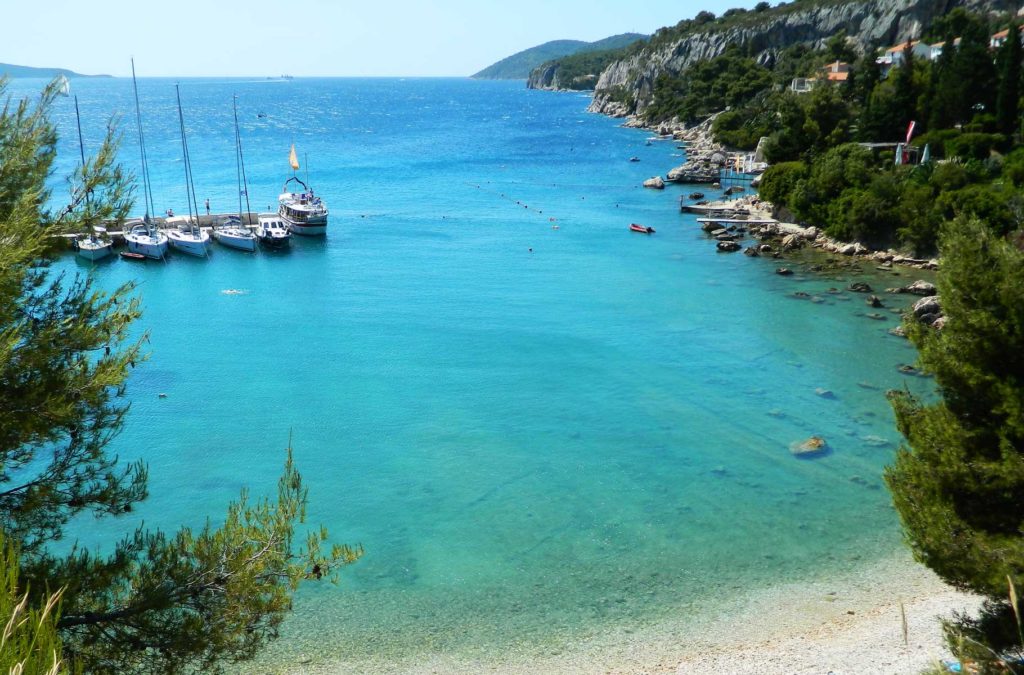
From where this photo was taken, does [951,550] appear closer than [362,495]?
Yes

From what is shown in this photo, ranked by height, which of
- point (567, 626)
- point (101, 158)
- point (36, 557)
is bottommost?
point (567, 626)

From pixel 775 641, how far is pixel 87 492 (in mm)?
11634

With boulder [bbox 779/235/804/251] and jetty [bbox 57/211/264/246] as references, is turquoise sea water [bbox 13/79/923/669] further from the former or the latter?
jetty [bbox 57/211/264/246]

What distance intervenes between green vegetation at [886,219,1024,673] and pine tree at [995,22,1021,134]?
142ft

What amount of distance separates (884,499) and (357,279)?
29.9 metres

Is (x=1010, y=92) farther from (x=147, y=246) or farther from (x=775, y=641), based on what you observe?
(x=147, y=246)

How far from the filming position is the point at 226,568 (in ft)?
29.3

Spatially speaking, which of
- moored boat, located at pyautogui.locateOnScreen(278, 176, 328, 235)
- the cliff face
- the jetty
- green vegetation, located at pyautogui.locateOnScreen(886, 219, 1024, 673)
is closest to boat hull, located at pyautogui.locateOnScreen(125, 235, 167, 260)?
the jetty

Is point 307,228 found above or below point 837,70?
below

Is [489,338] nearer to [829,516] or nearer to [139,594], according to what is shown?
[829,516]

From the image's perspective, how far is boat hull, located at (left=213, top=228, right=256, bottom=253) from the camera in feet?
158

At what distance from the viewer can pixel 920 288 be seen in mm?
35594

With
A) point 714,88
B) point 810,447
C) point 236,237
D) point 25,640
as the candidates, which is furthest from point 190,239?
point 714,88

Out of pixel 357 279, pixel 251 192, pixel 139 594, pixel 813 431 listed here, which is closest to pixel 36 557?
pixel 139 594
